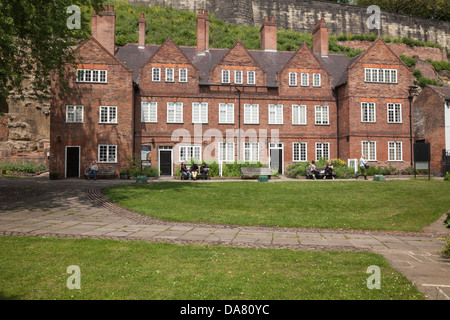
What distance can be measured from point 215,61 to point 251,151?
10.7 m

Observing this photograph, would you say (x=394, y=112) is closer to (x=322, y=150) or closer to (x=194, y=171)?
(x=322, y=150)

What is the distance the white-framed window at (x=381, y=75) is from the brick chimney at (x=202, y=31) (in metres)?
17.4

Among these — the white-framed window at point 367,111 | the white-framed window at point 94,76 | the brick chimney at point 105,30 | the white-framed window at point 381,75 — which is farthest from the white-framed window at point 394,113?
the brick chimney at point 105,30

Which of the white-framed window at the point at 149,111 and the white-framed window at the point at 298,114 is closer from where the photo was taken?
the white-framed window at the point at 149,111

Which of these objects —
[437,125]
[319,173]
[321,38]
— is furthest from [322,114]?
[437,125]

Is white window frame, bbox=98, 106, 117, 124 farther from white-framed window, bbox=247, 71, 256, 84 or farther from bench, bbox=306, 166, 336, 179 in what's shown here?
bench, bbox=306, 166, 336, 179

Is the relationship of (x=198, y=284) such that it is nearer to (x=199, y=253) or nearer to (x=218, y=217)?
(x=199, y=253)

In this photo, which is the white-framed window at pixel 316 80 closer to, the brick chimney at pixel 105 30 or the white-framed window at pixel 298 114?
the white-framed window at pixel 298 114

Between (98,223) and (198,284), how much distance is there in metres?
6.81

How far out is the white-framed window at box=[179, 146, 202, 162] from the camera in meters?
30.8

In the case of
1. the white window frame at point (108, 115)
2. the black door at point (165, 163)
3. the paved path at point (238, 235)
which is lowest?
the paved path at point (238, 235)

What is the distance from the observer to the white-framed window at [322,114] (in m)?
32.7

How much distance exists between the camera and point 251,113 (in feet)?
105
